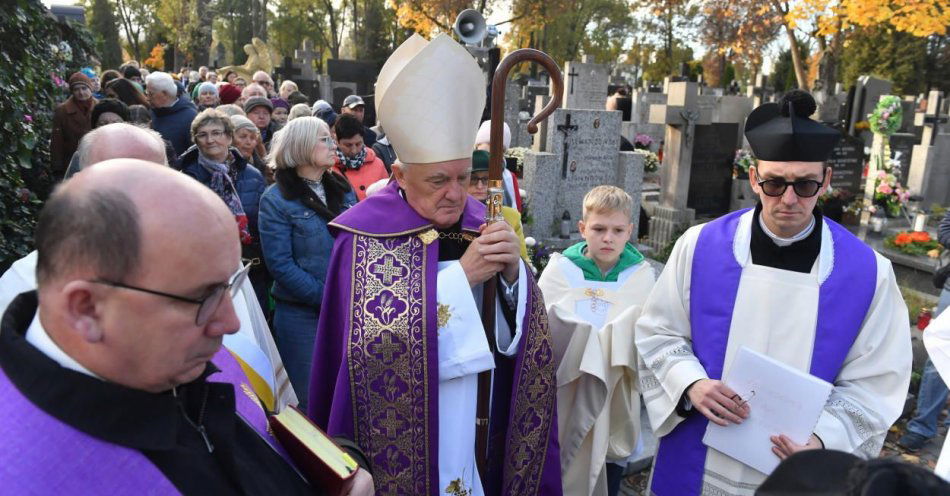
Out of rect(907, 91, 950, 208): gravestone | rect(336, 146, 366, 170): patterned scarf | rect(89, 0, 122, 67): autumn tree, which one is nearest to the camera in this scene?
rect(336, 146, 366, 170): patterned scarf

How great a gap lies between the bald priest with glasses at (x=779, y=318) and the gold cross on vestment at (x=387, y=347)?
99 cm

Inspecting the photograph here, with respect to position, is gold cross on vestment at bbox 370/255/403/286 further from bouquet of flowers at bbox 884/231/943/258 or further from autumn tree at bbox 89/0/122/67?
autumn tree at bbox 89/0/122/67

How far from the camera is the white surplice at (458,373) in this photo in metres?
2.31

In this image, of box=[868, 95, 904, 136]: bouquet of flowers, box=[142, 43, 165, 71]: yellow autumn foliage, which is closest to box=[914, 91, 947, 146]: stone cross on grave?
box=[868, 95, 904, 136]: bouquet of flowers

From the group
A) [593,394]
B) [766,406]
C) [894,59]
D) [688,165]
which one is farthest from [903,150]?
[894,59]

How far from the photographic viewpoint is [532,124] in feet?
7.89

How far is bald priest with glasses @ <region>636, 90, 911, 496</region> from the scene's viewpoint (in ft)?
7.47

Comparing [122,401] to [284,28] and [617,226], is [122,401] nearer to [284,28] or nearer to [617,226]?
[617,226]

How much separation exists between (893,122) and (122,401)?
10.7m

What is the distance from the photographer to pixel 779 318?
2365mm

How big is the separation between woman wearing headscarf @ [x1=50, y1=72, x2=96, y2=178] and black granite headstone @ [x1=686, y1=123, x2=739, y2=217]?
26.4ft

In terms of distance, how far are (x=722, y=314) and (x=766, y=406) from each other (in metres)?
0.36

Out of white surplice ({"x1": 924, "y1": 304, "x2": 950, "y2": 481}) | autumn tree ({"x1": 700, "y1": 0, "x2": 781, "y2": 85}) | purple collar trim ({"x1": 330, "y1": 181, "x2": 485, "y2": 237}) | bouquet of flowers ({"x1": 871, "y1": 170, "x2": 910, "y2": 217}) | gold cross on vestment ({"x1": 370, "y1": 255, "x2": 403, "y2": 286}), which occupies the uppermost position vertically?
autumn tree ({"x1": 700, "y1": 0, "x2": 781, "y2": 85})

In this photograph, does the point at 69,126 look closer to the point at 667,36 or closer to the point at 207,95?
the point at 207,95
